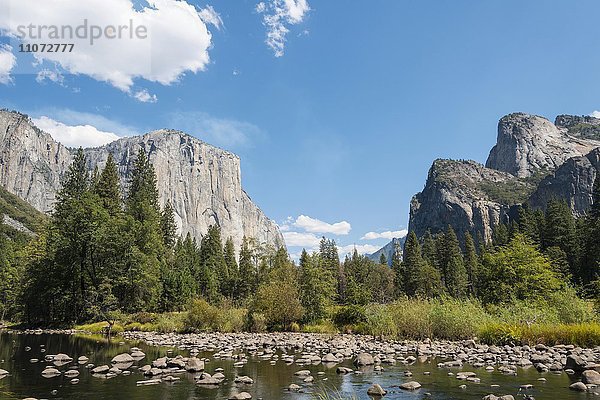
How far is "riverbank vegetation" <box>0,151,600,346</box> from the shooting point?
83.6 ft

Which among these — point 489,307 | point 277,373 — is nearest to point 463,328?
point 489,307

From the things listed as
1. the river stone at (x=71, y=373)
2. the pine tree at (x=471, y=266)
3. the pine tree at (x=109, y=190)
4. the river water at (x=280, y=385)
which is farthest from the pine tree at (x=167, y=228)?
the river stone at (x=71, y=373)

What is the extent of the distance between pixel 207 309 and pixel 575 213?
171022 mm

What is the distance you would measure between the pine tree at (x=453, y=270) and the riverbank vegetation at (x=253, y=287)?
0.36m

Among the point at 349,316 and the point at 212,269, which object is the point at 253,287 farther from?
the point at 349,316

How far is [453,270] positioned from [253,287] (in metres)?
39.4

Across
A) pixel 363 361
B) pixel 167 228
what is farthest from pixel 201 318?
pixel 167 228

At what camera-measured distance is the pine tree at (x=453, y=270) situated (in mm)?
81250

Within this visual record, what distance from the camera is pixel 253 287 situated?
8000cm

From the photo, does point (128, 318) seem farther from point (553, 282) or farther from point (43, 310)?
point (553, 282)

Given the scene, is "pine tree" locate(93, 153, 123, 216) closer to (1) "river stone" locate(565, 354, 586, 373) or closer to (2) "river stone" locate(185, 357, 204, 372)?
(2) "river stone" locate(185, 357, 204, 372)

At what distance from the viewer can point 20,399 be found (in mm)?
11328

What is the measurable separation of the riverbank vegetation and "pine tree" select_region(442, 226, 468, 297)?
364 mm

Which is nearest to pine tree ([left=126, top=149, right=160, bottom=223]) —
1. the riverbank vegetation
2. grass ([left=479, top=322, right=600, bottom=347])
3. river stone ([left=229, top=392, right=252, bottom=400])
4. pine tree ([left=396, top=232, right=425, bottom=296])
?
the riverbank vegetation
